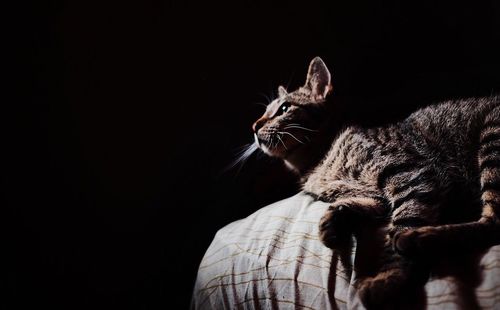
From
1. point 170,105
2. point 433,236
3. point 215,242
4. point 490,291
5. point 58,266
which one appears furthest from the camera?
point 170,105

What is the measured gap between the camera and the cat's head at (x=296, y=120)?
4.80 feet

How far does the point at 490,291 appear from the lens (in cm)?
66

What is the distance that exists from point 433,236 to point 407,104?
0.65m

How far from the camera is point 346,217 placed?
1.04 metres

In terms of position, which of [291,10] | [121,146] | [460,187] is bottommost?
[460,187]

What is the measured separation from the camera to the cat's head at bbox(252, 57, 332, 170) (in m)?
1.46

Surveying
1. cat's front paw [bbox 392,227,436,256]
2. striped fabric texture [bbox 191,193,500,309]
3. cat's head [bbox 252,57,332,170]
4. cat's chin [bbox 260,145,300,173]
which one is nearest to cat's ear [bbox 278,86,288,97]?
cat's head [bbox 252,57,332,170]

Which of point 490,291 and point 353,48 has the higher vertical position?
point 353,48

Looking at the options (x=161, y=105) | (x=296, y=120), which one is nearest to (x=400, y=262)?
(x=296, y=120)

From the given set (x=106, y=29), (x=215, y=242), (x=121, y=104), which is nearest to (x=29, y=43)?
(x=106, y=29)

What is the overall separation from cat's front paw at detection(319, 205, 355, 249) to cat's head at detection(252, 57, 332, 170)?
0.45m

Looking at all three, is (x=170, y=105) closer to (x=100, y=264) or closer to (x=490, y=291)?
(x=100, y=264)

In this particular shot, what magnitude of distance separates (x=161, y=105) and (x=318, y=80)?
2.05ft

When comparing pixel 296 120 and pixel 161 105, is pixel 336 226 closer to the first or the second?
pixel 296 120
